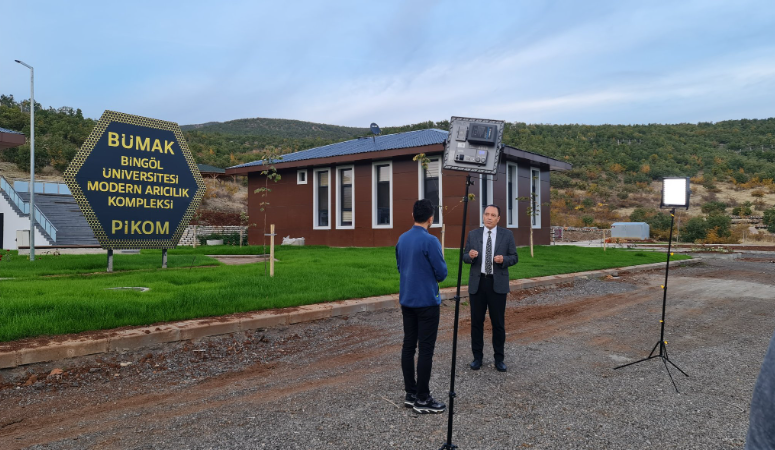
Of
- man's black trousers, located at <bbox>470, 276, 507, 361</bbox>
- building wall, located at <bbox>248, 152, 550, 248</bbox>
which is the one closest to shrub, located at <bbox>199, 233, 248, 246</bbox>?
building wall, located at <bbox>248, 152, 550, 248</bbox>

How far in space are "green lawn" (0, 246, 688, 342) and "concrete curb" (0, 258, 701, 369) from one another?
0.46 metres

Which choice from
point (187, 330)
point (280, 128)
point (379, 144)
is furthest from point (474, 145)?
point (280, 128)

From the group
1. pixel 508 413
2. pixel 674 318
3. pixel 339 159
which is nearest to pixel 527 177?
pixel 339 159

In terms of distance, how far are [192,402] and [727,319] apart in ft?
30.2

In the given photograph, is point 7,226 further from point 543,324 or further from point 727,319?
point 727,319

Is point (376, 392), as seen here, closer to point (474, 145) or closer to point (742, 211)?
point (474, 145)

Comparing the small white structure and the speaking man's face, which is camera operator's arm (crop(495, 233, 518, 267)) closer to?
the speaking man's face

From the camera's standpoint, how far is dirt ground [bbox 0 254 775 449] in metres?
3.84

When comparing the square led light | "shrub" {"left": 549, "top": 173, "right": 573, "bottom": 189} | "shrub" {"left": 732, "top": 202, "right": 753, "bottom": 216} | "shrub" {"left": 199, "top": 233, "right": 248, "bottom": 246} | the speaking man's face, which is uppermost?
"shrub" {"left": 549, "top": 173, "right": 573, "bottom": 189}

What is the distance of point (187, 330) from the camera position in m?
6.82

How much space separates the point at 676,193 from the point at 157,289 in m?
8.75

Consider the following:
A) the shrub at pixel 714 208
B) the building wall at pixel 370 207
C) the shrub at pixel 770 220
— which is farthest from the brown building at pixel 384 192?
the shrub at pixel 714 208

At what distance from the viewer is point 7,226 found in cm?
2998

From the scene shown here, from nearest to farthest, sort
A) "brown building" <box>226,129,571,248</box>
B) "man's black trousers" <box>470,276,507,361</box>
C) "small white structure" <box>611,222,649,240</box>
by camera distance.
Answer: "man's black trousers" <box>470,276,507,361</box> < "brown building" <box>226,129,571,248</box> < "small white structure" <box>611,222,649,240</box>
